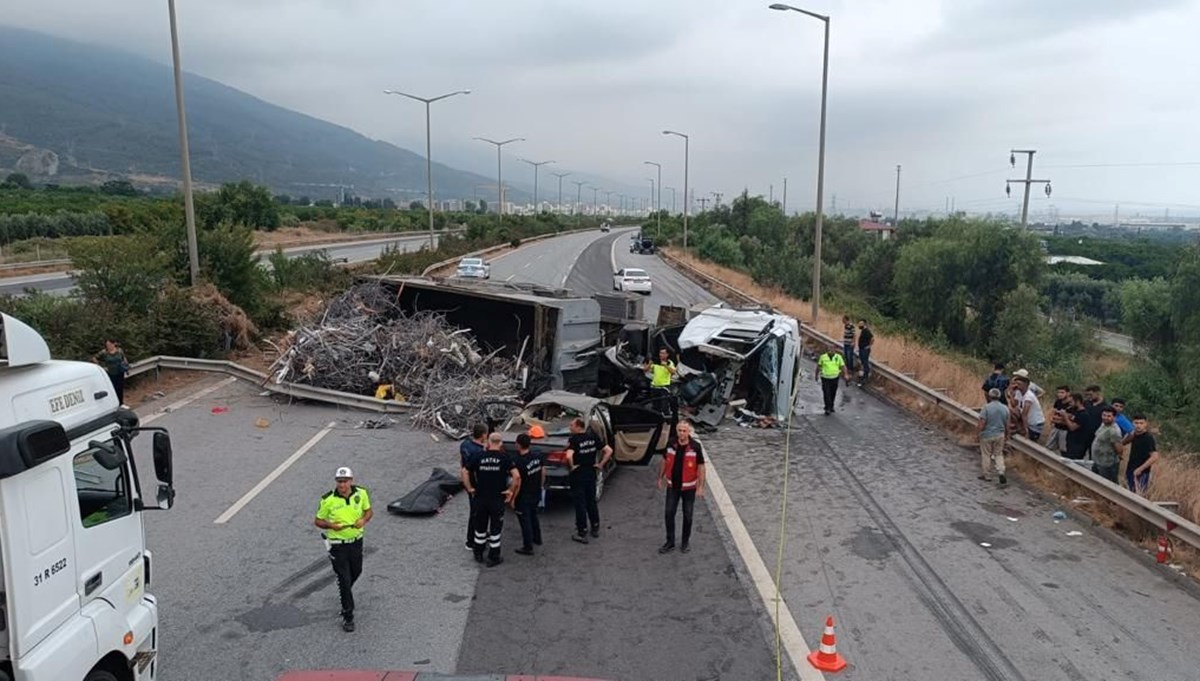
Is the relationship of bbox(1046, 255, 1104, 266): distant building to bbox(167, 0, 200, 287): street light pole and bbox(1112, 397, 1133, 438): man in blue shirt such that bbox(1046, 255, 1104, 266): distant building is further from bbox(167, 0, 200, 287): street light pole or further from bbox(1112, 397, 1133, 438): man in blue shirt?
bbox(167, 0, 200, 287): street light pole

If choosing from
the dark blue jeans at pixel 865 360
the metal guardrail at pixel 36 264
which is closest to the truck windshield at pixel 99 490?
the dark blue jeans at pixel 865 360

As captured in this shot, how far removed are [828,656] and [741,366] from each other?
920 centimetres

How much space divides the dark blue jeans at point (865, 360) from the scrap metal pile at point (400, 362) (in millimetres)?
7829

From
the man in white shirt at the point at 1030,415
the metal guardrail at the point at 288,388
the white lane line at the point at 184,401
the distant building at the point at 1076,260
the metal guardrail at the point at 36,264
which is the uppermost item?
Answer: the metal guardrail at the point at 36,264

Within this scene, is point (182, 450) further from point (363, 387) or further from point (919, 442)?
point (919, 442)

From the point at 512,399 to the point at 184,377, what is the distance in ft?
25.4

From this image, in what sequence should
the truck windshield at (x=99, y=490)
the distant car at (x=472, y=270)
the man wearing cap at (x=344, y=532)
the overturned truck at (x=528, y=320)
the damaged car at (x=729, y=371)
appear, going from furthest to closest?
the distant car at (x=472, y=270) < the overturned truck at (x=528, y=320) < the damaged car at (x=729, y=371) < the man wearing cap at (x=344, y=532) < the truck windshield at (x=99, y=490)

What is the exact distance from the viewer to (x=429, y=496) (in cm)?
1038

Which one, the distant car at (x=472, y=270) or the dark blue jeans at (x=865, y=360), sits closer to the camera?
the dark blue jeans at (x=865, y=360)

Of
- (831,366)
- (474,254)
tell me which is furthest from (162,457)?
(474,254)

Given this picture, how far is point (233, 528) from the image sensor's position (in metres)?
9.38

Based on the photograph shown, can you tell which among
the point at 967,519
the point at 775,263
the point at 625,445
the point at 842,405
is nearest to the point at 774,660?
the point at 967,519

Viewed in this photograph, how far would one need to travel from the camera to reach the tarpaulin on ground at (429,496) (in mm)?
10055

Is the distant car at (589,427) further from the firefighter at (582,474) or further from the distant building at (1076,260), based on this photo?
the distant building at (1076,260)
